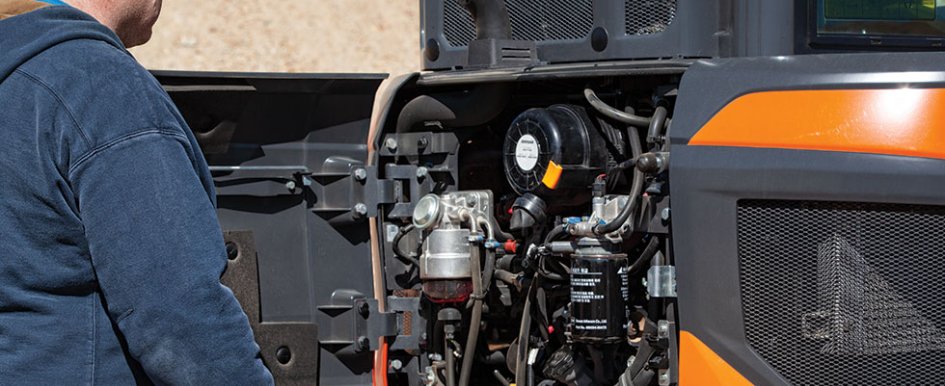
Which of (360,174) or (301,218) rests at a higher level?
(360,174)

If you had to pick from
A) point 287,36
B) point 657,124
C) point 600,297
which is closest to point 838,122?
point 657,124

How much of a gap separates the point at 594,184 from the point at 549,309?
58 centimetres

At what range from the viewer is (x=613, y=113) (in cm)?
392

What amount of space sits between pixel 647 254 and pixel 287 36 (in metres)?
12.0

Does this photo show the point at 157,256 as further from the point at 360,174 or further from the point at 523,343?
the point at 360,174

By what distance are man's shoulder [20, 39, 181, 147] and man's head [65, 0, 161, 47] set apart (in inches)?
6.3

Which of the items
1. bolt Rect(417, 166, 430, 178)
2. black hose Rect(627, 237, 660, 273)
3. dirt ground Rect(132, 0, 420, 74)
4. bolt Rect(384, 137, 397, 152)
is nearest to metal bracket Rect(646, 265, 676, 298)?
black hose Rect(627, 237, 660, 273)

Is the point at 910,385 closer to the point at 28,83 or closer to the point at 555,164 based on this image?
the point at 555,164

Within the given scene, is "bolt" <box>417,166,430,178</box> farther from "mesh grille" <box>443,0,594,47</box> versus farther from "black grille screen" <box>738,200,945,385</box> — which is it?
"black grille screen" <box>738,200,945,385</box>

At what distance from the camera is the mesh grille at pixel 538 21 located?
166 inches

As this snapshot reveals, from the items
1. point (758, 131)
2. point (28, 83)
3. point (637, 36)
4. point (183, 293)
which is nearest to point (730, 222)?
point (758, 131)

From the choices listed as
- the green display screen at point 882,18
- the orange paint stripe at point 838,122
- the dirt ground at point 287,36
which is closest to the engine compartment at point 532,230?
the orange paint stripe at point 838,122

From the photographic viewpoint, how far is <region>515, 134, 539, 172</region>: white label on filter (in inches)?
161

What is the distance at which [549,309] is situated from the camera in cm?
434
